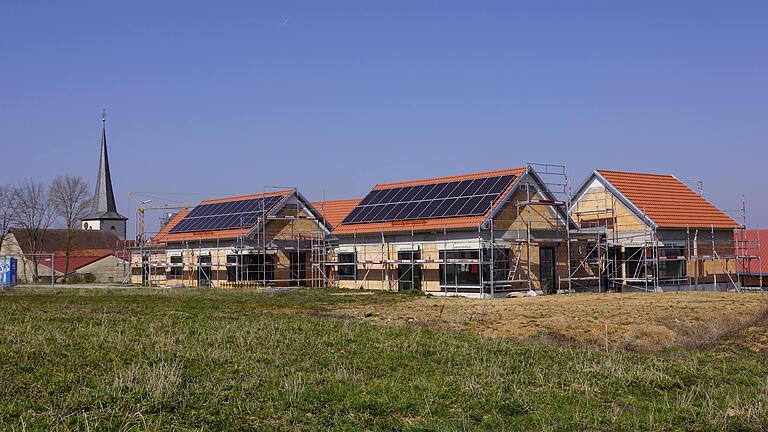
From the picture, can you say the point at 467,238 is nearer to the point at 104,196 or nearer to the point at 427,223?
the point at 427,223

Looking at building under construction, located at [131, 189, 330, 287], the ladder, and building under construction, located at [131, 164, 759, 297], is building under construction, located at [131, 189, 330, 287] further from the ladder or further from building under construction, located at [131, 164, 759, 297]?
the ladder

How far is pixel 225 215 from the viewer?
4409 cm

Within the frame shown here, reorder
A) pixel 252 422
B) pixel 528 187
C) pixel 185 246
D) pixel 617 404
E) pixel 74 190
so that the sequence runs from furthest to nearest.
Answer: pixel 74 190, pixel 185 246, pixel 528 187, pixel 617 404, pixel 252 422

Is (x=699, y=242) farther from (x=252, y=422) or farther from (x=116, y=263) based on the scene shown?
(x=116, y=263)

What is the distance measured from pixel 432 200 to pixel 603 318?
16.5m

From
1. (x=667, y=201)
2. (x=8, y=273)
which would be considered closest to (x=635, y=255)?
(x=667, y=201)

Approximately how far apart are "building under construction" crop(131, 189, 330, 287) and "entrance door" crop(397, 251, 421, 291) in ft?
18.0

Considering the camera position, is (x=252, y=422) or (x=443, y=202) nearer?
(x=252, y=422)

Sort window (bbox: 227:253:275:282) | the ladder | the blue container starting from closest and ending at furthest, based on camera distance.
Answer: the ladder, window (bbox: 227:253:275:282), the blue container

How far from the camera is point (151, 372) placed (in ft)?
36.6

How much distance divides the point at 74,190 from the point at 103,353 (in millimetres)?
60400

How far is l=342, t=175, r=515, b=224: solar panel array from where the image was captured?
1325 inches

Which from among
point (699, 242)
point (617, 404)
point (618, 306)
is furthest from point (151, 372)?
point (699, 242)

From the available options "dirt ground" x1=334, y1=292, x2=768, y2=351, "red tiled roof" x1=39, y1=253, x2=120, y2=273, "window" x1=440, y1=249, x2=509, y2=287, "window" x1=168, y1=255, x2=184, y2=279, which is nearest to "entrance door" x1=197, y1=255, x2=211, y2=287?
"window" x1=168, y1=255, x2=184, y2=279
